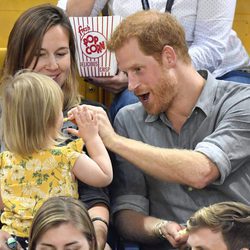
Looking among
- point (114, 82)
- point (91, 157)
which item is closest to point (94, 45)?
point (114, 82)

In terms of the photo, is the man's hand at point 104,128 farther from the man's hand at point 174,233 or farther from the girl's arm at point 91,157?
the man's hand at point 174,233

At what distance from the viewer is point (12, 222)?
6.79 ft

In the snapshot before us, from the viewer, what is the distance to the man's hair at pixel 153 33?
229 cm

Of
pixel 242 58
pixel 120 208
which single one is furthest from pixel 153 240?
pixel 242 58

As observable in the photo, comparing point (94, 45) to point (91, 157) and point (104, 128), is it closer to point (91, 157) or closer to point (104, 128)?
point (104, 128)

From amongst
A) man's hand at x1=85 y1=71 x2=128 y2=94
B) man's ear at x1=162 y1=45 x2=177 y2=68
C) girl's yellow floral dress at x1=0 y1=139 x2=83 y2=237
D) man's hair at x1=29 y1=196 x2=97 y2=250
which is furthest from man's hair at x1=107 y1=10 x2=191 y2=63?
man's hair at x1=29 y1=196 x2=97 y2=250

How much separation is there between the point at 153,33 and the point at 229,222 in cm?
76

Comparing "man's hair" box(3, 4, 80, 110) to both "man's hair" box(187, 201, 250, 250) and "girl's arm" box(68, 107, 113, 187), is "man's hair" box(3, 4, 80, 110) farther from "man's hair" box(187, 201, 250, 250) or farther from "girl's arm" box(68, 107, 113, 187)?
"man's hair" box(187, 201, 250, 250)

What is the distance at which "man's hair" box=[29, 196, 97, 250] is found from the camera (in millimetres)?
1860

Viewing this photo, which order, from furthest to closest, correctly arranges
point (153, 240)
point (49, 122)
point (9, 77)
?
point (9, 77) → point (153, 240) → point (49, 122)

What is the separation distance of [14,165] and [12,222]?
0.17 meters

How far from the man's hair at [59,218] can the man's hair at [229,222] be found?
0.97ft

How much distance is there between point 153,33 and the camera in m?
2.29

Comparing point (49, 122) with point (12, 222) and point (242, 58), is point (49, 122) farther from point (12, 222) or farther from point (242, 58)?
point (242, 58)
